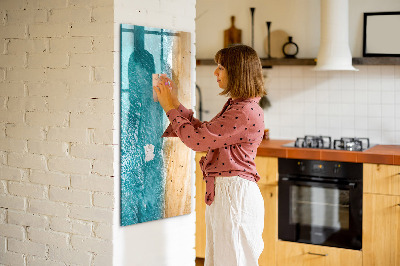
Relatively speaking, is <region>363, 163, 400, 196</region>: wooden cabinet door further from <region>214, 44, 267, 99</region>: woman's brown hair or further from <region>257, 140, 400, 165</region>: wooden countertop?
<region>214, 44, 267, 99</region>: woman's brown hair

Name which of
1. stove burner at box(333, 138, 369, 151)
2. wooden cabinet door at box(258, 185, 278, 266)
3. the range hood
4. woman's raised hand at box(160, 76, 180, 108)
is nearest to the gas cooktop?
stove burner at box(333, 138, 369, 151)

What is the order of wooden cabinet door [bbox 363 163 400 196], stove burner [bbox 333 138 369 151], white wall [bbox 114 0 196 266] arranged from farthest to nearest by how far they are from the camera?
stove burner [bbox 333 138 369 151] → wooden cabinet door [bbox 363 163 400 196] → white wall [bbox 114 0 196 266]

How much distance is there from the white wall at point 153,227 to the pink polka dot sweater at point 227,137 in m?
0.40

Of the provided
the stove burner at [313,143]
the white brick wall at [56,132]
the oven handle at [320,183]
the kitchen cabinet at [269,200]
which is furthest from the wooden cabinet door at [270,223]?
the white brick wall at [56,132]

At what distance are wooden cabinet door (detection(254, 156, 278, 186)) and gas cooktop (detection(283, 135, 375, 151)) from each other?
22cm

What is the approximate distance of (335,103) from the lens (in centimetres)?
466

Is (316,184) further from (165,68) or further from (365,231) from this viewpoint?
(165,68)

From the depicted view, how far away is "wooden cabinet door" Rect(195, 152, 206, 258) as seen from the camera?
4512 millimetres

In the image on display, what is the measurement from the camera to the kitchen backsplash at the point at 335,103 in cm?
450

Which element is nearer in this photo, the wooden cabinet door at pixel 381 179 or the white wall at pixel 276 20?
the wooden cabinet door at pixel 381 179

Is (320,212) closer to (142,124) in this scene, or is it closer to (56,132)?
(142,124)

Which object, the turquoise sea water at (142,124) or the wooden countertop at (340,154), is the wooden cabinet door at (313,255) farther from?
the turquoise sea water at (142,124)

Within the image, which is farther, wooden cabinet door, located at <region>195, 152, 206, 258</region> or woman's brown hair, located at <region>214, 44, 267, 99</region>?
wooden cabinet door, located at <region>195, 152, 206, 258</region>

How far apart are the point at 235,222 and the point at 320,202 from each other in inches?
65.1
